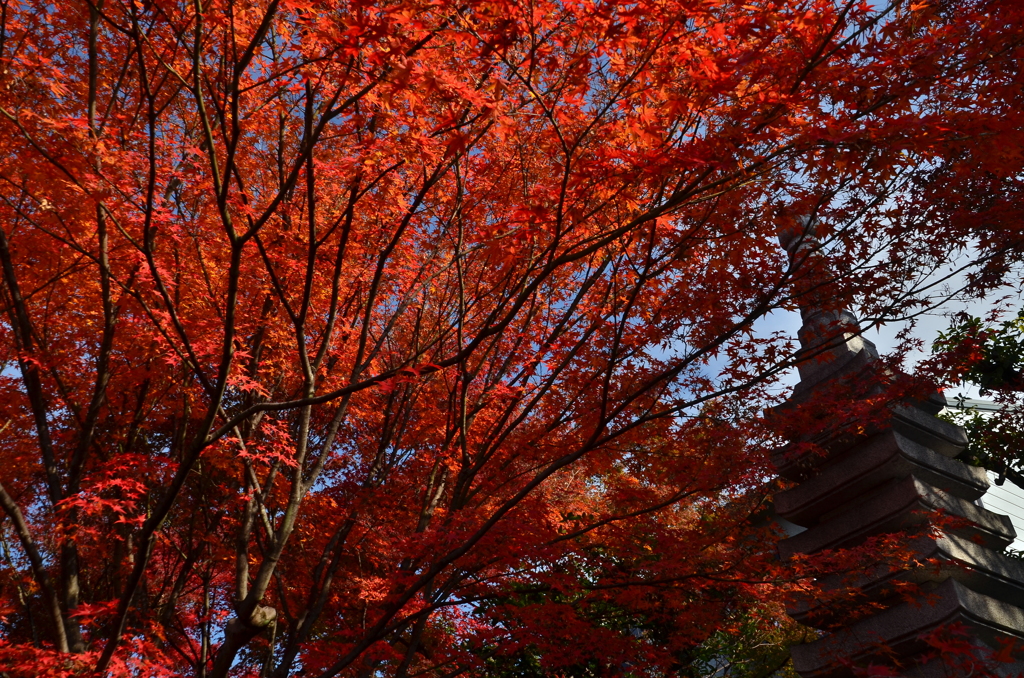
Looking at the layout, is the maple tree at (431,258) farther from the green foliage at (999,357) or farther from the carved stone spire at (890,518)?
the green foliage at (999,357)

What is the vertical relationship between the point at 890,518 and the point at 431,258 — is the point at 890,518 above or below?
below

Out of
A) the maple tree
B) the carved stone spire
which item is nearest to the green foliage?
the carved stone spire

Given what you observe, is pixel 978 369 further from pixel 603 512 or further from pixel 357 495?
pixel 357 495

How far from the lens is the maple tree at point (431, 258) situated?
5.70 metres

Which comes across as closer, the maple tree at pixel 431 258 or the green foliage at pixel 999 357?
the maple tree at pixel 431 258

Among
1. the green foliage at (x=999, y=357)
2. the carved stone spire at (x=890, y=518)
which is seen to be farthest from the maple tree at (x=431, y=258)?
the green foliage at (x=999, y=357)

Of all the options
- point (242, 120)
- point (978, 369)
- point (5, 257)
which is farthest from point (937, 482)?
point (5, 257)

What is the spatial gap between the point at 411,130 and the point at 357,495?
5319mm

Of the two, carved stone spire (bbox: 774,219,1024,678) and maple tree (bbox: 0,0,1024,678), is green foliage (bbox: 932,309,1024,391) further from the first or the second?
maple tree (bbox: 0,0,1024,678)

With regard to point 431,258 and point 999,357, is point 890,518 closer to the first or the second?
point 999,357

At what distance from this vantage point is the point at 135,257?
7.62 meters

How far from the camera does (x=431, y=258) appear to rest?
9.34m

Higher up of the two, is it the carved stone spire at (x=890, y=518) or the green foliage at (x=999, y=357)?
the green foliage at (x=999, y=357)

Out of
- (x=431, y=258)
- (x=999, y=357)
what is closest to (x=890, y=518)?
(x=999, y=357)
